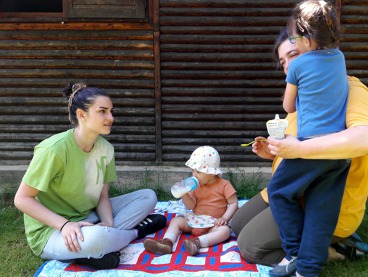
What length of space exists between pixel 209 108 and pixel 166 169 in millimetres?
780

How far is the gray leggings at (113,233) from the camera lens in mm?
3137

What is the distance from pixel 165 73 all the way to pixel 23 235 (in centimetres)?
212

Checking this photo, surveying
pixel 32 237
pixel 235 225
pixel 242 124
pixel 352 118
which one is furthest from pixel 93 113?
pixel 242 124

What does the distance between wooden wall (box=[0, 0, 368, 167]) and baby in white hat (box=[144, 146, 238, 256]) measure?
134 cm

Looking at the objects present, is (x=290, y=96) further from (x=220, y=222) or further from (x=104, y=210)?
(x=104, y=210)

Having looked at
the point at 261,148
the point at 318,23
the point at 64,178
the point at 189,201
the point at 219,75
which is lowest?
the point at 189,201

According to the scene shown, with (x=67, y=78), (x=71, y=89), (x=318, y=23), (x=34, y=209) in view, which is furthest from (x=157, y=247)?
(x=67, y=78)

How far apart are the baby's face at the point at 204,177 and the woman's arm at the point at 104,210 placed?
705mm

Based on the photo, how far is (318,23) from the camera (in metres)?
2.68

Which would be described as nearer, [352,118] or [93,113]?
[352,118]

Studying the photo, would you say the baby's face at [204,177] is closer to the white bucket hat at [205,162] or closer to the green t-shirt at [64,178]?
the white bucket hat at [205,162]

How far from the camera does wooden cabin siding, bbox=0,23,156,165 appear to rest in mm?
4906

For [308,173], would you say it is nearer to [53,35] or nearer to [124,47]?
[124,47]

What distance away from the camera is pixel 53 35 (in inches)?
193
